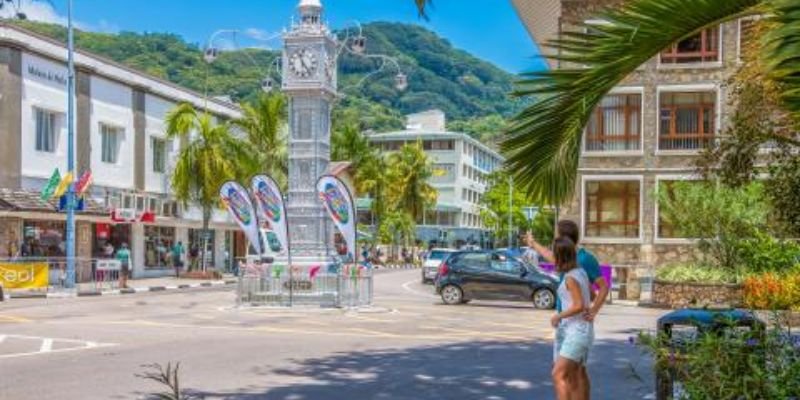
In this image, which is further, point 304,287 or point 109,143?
point 109,143

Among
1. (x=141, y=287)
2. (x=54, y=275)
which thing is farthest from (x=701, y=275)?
(x=54, y=275)

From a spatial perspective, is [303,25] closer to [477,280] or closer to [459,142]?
[477,280]

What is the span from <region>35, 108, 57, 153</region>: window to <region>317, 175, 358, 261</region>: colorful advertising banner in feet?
48.4

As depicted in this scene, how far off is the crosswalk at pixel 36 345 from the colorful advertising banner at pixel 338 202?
9953 mm

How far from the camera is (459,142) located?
107562mm

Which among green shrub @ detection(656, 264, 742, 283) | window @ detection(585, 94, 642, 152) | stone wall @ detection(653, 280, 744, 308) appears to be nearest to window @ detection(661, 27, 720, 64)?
window @ detection(585, 94, 642, 152)

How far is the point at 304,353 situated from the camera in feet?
45.1

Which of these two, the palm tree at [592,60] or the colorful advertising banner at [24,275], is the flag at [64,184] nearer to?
the colorful advertising banner at [24,275]

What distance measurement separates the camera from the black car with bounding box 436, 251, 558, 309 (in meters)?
25.3

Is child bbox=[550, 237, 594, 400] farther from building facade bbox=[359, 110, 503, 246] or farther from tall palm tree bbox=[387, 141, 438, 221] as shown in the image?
building facade bbox=[359, 110, 503, 246]

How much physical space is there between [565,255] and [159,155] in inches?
1495

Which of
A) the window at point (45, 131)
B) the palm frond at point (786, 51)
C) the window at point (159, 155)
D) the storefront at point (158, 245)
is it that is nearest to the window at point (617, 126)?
the window at point (45, 131)

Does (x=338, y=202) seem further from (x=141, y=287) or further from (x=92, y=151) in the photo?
(x=92, y=151)

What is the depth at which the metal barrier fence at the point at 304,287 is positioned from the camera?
24203 mm
